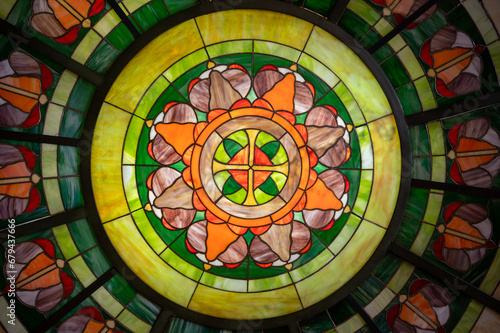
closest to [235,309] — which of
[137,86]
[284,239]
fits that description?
[284,239]

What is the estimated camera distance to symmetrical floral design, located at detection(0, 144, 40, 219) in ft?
18.4

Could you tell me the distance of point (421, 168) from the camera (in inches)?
252

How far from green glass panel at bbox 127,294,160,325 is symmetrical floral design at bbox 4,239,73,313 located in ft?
3.65

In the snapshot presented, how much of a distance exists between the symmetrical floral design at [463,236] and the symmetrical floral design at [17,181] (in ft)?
23.3

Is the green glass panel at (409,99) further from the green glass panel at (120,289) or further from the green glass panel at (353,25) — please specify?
the green glass panel at (120,289)

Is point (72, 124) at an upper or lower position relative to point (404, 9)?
lower

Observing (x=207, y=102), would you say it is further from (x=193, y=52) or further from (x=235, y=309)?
(x=235, y=309)

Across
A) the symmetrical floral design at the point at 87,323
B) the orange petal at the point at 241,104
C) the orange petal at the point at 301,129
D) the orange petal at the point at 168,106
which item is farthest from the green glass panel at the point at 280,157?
the symmetrical floral design at the point at 87,323

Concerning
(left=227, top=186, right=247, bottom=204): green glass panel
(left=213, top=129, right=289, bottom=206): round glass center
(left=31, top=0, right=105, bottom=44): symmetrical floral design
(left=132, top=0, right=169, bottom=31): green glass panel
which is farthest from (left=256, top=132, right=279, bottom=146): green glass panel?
(left=31, top=0, right=105, bottom=44): symmetrical floral design

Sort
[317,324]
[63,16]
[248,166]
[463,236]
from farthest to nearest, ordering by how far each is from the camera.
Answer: [317,324], [248,166], [463,236], [63,16]

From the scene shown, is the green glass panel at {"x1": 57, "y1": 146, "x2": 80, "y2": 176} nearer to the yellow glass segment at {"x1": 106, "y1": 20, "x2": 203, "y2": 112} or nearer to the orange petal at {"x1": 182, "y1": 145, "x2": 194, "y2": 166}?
the yellow glass segment at {"x1": 106, "y1": 20, "x2": 203, "y2": 112}

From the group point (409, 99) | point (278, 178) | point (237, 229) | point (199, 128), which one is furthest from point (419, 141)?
point (199, 128)

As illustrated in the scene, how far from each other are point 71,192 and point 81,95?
169 centimetres

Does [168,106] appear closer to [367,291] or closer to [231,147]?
[231,147]
